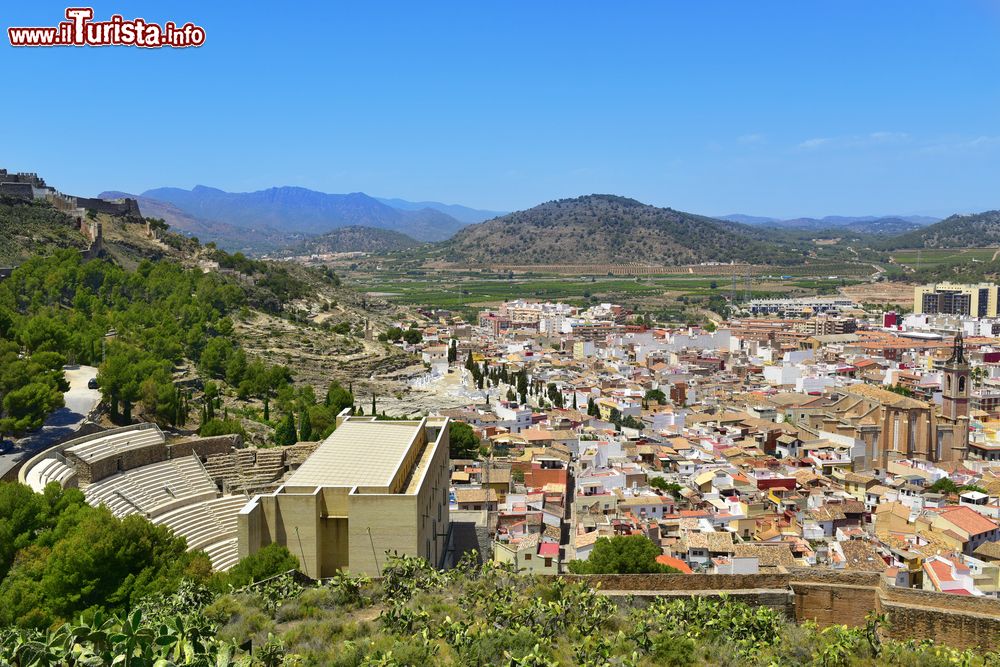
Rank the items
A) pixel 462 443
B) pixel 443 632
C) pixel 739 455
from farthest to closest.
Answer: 1. pixel 739 455
2. pixel 462 443
3. pixel 443 632

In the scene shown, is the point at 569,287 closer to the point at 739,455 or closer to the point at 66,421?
the point at 739,455

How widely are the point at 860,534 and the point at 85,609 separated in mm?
14741

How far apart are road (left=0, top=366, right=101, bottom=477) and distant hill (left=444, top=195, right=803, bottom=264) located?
10255 cm

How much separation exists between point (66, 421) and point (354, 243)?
6750 inches

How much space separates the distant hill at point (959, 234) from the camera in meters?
127

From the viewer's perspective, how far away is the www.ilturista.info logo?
1402 cm

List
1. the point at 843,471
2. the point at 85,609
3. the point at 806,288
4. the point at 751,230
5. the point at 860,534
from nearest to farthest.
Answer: the point at 85,609
the point at 860,534
the point at 843,471
the point at 806,288
the point at 751,230

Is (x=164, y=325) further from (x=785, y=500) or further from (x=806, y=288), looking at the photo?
(x=806, y=288)

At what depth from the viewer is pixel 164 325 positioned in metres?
27.2

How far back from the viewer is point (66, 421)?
16484 millimetres

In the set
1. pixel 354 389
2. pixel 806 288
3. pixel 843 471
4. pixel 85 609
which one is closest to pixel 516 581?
pixel 85 609

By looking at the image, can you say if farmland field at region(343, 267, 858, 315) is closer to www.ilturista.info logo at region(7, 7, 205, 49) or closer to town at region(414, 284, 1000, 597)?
town at region(414, 284, 1000, 597)

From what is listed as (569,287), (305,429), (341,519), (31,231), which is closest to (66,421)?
(305,429)

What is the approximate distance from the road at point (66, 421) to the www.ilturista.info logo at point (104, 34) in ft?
23.3
